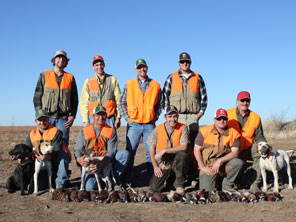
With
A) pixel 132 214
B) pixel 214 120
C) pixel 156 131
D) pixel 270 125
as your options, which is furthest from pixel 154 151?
pixel 270 125

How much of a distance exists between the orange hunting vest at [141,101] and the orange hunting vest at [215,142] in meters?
1.33

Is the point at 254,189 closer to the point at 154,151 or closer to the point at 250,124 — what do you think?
the point at 250,124

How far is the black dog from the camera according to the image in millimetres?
6191

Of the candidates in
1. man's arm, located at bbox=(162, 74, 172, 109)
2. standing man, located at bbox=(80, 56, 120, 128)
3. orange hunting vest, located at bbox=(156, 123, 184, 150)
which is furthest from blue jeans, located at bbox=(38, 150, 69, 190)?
man's arm, located at bbox=(162, 74, 172, 109)

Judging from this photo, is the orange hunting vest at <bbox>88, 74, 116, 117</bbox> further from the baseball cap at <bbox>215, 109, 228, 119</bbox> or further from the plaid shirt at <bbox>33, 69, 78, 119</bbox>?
the baseball cap at <bbox>215, 109, 228, 119</bbox>

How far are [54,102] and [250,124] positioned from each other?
4.19 metres

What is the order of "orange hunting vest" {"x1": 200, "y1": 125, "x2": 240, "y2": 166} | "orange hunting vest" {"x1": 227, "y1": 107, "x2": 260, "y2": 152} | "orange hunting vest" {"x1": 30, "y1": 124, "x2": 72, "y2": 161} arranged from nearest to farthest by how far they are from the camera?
"orange hunting vest" {"x1": 200, "y1": 125, "x2": 240, "y2": 166}, "orange hunting vest" {"x1": 30, "y1": 124, "x2": 72, "y2": 161}, "orange hunting vest" {"x1": 227, "y1": 107, "x2": 260, "y2": 152}

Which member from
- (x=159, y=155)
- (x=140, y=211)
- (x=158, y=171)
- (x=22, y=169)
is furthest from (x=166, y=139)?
(x=22, y=169)

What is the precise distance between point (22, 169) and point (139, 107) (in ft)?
8.79

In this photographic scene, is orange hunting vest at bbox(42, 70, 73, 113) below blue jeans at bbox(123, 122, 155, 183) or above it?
above

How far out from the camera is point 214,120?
21.1 feet

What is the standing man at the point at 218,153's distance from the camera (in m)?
6.32

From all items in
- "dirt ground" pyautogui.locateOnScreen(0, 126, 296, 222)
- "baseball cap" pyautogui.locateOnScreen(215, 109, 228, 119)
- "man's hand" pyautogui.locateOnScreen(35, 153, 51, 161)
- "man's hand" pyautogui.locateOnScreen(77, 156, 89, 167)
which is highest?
"baseball cap" pyautogui.locateOnScreen(215, 109, 228, 119)

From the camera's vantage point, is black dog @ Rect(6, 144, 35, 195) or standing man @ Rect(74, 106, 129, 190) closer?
black dog @ Rect(6, 144, 35, 195)
